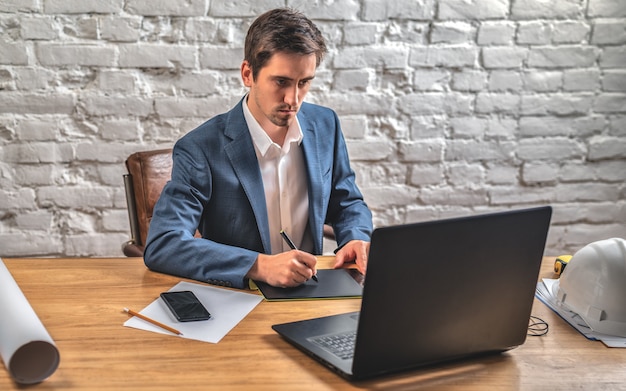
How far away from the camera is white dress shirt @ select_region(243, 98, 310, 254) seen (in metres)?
1.90

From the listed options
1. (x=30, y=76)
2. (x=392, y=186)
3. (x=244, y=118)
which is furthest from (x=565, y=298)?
(x=30, y=76)

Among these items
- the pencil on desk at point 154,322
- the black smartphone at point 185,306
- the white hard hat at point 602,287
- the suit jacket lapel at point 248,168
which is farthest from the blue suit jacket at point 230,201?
the white hard hat at point 602,287

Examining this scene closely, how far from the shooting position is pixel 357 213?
6.55ft

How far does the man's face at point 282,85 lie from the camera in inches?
68.6

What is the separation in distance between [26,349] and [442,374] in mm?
673

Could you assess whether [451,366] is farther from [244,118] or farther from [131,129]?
[131,129]

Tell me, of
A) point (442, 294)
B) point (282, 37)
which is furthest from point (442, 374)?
point (282, 37)

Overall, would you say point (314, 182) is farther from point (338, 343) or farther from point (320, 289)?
point (338, 343)

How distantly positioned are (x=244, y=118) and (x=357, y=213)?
44 centimetres

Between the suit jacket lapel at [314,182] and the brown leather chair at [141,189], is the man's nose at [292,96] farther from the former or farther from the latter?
the brown leather chair at [141,189]

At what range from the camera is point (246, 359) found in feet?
3.75

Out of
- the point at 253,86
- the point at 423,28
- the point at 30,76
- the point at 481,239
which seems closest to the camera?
the point at 481,239

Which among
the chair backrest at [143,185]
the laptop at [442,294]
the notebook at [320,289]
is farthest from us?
the chair backrest at [143,185]

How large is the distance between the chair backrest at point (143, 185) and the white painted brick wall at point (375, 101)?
52 cm
